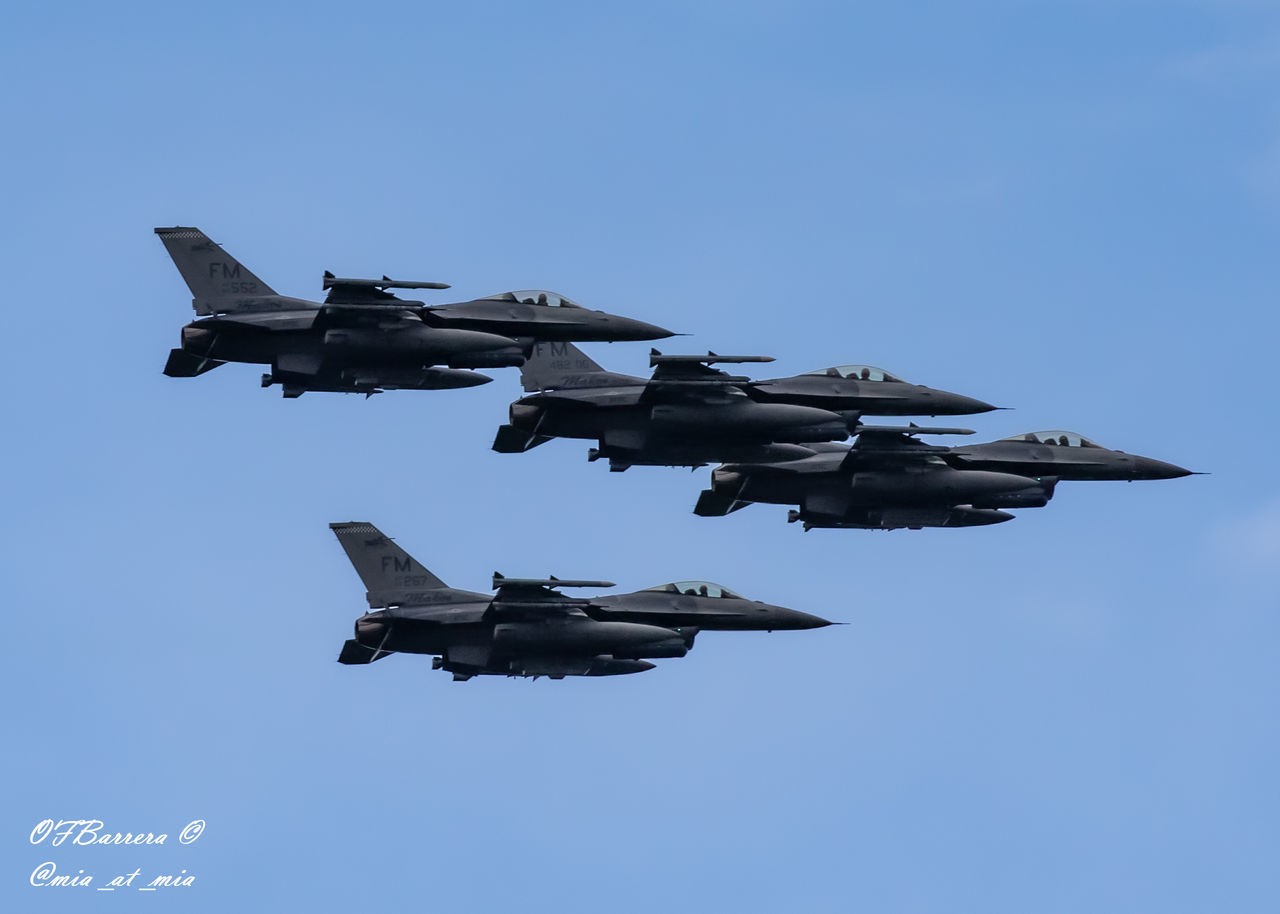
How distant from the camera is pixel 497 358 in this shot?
7406 centimetres

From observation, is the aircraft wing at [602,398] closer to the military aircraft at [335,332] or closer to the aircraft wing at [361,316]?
the military aircraft at [335,332]

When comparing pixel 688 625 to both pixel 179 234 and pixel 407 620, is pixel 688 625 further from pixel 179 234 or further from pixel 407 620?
pixel 179 234

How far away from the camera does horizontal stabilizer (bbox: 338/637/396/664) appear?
74.9 m

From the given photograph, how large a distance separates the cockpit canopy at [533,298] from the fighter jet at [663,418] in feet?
4.33

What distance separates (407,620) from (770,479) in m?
12.2

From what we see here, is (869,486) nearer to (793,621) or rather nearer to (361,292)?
(793,621)

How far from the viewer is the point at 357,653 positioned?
74938mm

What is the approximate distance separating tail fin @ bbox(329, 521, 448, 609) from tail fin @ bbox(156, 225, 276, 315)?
25.4ft

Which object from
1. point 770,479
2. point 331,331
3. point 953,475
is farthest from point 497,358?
point 953,475

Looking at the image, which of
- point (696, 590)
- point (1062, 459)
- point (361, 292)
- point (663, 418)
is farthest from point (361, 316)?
point (1062, 459)

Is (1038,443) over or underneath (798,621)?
over

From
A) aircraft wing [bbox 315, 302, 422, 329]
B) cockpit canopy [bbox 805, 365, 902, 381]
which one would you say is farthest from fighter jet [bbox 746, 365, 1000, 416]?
aircraft wing [bbox 315, 302, 422, 329]

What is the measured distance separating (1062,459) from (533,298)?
18100mm

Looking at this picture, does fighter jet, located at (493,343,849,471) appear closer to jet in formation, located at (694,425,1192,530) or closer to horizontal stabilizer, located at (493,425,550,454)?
horizontal stabilizer, located at (493,425,550,454)
